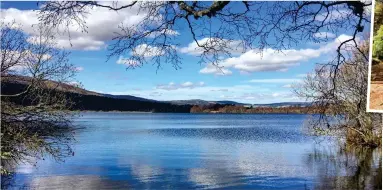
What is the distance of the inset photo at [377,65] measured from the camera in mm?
2795

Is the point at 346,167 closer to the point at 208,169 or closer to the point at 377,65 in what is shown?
the point at 208,169

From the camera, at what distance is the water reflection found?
9109mm


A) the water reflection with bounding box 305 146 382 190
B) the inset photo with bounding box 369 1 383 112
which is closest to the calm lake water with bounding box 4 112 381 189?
the water reflection with bounding box 305 146 382 190

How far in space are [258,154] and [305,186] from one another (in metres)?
5.46

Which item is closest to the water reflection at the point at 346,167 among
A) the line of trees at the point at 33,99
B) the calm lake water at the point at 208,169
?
the calm lake water at the point at 208,169

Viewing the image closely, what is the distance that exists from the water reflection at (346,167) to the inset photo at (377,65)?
6130mm

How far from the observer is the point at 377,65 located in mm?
2857

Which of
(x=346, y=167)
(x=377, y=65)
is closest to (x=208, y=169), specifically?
(x=346, y=167)

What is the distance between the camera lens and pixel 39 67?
8148 mm

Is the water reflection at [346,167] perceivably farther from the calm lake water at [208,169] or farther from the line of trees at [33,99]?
the line of trees at [33,99]

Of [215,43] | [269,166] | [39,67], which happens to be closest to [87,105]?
[39,67]

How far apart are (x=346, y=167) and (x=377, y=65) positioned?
900 centimetres

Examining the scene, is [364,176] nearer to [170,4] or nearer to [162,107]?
[170,4]

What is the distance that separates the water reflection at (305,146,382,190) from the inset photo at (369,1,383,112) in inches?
241
